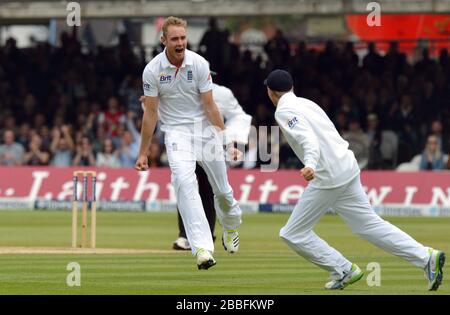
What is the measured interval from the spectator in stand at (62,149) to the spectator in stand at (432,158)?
8.09m

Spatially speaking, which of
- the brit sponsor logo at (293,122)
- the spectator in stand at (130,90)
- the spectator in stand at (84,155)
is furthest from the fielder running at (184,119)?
the spectator in stand at (130,90)

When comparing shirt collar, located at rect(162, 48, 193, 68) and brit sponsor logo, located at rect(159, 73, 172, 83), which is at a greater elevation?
shirt collar, located at rect(162, 48, 193, 68)

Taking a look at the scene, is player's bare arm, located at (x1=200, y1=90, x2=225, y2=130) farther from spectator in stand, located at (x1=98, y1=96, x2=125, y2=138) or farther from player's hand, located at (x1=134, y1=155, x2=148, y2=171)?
spectator in stand, located at (x1=98, y1=96, x2=125, y2=138)

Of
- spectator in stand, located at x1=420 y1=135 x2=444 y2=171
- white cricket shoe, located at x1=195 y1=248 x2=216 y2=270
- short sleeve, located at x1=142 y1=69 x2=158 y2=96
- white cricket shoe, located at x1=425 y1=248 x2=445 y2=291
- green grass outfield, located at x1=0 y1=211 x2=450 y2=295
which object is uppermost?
short sleeve, located at x1=142 y1=69 x2=158 y2=96

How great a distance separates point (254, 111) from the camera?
33.5 meters

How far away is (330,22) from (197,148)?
4142 centimetres

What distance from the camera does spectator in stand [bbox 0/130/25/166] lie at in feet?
103

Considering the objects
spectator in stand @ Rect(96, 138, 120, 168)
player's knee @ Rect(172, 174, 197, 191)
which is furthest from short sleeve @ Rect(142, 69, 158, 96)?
spectator in stand @ Rect(96, 138, 120, 168)

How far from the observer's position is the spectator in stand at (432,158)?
1165 inches

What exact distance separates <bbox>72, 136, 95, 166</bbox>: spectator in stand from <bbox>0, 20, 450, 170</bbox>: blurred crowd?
Result: 3 centimetres

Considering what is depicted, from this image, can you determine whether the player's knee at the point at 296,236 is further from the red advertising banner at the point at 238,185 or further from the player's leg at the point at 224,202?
the red advertising banner at the point at 238,185

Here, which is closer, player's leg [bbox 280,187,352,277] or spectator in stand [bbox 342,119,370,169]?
player's leg [bbox 280,187,352,277]

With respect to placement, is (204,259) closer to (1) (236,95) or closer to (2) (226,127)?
(2) (226,127)
